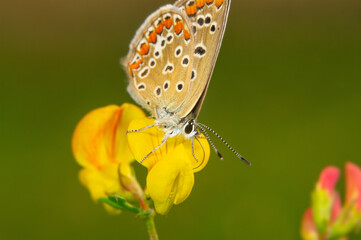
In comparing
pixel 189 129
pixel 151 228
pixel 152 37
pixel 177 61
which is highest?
pixel 152 37

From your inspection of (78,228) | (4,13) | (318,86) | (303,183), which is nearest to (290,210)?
(303,183)

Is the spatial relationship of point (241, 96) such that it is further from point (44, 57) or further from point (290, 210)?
point (44, 57)

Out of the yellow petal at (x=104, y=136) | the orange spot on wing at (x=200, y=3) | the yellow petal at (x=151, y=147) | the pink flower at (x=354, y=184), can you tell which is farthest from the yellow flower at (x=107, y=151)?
the pink flower at (x=354, y=184)

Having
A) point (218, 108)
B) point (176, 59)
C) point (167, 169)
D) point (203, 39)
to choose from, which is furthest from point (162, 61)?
point (218, 108)

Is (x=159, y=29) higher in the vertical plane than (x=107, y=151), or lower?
higher

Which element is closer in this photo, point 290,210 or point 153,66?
point 153,66

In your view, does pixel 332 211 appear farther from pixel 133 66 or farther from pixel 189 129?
pixel 133 66

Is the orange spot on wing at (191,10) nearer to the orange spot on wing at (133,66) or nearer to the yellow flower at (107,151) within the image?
the orange spot on wing at (133,66)

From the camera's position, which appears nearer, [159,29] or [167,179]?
[167,179]
